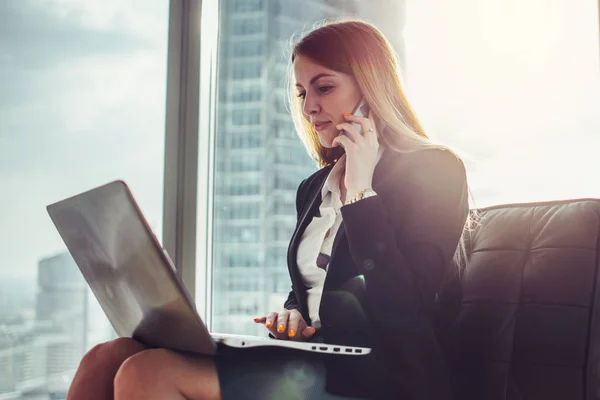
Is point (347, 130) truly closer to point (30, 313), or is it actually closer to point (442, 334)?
point (442, 334)

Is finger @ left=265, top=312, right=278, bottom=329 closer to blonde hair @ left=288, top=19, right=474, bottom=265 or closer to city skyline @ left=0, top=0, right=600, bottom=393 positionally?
blonde hair @ left=288, top=19, right=474, bottom=265

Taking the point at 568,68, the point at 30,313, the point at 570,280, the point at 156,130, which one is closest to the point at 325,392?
the point at 570,280

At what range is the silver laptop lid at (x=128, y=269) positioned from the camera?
85 cm

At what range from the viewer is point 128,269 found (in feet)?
2.99

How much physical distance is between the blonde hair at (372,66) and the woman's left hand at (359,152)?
0.15ft

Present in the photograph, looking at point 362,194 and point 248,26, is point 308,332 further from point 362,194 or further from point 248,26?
point 248,26

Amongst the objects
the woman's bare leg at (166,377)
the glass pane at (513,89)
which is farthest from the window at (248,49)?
the woman's bare leg at (166,377)

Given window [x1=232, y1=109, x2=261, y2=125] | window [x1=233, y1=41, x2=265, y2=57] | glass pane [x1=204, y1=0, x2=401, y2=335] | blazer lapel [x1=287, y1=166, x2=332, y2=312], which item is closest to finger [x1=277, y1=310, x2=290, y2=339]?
blazer lapel [x1=287, y1=166, x2=332, y2=312]

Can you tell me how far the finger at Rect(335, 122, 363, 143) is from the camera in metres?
1.19

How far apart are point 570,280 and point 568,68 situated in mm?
768

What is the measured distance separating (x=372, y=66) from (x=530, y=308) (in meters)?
0.57

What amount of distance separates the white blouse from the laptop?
0.32 metres

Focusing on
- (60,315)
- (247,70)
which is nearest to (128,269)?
(60,315)

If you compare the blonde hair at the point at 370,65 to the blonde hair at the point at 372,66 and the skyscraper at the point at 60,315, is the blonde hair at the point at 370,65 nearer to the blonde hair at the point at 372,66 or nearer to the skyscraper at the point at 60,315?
the blonde hair at the point at 372,66
